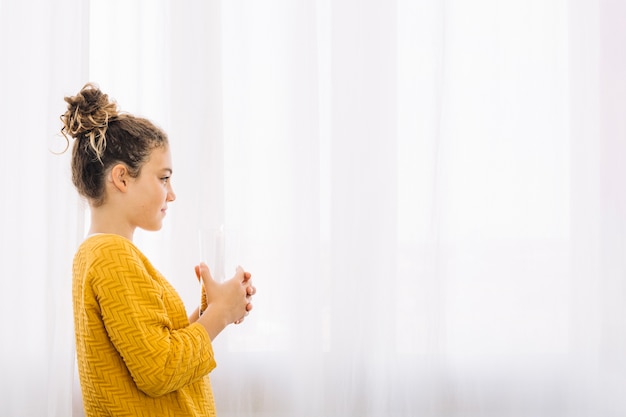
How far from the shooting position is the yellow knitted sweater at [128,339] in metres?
1.04

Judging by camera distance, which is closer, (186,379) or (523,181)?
(186,379)

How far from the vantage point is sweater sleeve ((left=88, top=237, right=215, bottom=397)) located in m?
1.04

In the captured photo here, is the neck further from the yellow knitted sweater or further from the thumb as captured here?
the thumb

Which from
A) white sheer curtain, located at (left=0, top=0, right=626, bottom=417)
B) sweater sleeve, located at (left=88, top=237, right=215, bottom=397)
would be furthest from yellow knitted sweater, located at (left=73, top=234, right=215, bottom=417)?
white sheer curtain, located at (left=0, top=0, right=626, bottom=417)

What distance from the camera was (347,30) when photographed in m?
1.71

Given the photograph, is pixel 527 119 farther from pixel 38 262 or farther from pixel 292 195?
pixel 38 262

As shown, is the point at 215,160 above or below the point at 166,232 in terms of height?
above

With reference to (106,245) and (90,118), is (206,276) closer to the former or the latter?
(106,245)

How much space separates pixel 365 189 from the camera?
1703 millimetres

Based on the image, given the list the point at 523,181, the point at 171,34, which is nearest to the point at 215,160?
the point at 171,34

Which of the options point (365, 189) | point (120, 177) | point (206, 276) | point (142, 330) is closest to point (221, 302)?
point (206, 276)

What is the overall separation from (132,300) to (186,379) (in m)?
0.16

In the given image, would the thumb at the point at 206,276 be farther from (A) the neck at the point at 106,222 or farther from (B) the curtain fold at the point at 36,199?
(B) the curtain fold at the point at 36,199

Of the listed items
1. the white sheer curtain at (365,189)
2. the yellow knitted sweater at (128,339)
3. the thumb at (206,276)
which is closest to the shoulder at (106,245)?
the yellow knitted sweater at (128,339)
